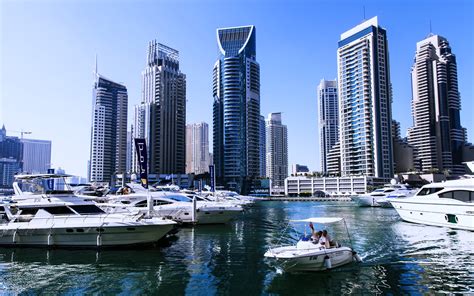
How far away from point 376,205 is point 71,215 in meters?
64.4

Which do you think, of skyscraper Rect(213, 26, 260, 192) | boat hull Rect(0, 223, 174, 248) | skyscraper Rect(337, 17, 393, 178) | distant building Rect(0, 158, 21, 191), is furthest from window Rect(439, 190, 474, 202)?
distant building Rect(0, 158, 21, 191)

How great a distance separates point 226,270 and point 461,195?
79.9 ft

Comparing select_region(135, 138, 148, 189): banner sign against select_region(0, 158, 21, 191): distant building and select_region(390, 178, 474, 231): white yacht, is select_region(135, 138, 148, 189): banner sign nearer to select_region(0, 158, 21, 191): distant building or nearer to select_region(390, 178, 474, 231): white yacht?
select_region(390, 178, 474, 231): white yacht

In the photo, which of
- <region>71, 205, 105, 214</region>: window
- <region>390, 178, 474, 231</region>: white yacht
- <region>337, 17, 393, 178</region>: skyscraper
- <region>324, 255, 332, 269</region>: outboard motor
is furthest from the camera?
<region>337, 17, 393, 178</region>: skyscraper

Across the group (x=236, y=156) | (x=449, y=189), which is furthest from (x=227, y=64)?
(x=449, y=189)

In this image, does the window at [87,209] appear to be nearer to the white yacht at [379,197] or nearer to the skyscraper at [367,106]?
the white yacht at [379,197]

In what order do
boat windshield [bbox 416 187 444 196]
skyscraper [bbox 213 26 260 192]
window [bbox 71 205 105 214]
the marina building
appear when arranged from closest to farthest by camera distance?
window [bbox 71 205 105 214], boat windshield [bbox 416 187 444 196], the marina building, skyscraper [bbox 213 26 260 192]

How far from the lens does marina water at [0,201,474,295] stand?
47.8 feet

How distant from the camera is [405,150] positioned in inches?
7657

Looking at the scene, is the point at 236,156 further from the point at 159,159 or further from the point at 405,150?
the point at 405,150

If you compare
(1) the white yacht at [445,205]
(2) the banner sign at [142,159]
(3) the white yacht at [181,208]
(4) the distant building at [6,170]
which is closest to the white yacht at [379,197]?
(1) the white yacht at [445,205]

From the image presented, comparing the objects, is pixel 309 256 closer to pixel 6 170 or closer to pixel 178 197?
pixel 178 197

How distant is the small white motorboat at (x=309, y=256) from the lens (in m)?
16.0

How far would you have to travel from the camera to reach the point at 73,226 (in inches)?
895
